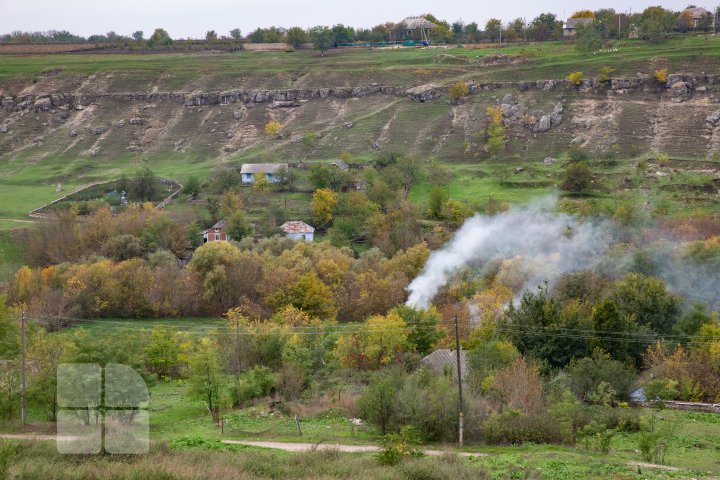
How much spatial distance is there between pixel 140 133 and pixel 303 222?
33257mm

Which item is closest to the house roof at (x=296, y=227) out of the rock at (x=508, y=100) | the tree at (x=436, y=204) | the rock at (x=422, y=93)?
the tree at (x=436, y=204)

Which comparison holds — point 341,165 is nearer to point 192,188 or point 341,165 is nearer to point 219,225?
point 192,188

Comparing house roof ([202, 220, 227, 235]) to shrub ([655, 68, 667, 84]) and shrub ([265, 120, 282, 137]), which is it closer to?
shrub ([265, 120, 282, 137])

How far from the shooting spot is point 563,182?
212ft

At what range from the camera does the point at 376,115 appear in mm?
85562

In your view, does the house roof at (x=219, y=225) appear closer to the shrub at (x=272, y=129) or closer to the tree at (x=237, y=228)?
the tree at (x=237, y=228)

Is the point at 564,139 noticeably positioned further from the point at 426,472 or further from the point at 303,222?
the point at 426,472

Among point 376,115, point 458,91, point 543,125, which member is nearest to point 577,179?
point 543,125

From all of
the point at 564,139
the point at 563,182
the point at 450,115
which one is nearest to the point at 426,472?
the point at 563,182

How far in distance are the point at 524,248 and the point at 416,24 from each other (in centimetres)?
7483

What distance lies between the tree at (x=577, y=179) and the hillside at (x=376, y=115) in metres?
1.35

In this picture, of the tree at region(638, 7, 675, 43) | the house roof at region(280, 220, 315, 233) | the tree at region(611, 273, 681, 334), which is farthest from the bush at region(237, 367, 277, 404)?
the tree at region(638, 7, 675, 43)

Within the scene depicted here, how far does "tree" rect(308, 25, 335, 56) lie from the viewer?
108m

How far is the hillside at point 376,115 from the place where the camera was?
232 ft
